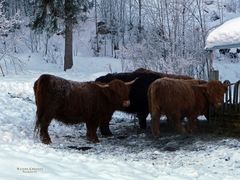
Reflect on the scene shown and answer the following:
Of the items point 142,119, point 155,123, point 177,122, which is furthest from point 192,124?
point 142,119

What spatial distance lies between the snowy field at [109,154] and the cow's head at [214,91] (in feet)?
3.88

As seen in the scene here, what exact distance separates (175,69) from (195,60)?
6.12 feet

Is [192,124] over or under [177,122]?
under

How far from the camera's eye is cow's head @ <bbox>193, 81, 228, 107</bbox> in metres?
11.3

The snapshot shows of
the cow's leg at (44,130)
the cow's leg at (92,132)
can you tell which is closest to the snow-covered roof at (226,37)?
the cow's leg at (92,132)

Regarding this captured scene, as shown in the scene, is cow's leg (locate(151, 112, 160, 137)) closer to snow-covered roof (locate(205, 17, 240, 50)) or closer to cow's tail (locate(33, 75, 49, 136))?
cow's tail (locate(33, 75, 49, 136))

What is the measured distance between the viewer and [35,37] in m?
40.2

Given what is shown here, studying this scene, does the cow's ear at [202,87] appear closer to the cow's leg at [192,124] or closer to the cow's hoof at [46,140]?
the cow's leg at [192,124]

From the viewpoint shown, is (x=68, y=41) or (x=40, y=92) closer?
(x=40, y=92)

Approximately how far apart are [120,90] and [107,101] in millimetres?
415

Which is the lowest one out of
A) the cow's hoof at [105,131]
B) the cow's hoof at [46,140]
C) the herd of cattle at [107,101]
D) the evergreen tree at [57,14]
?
the cow's hoof at [105,131]

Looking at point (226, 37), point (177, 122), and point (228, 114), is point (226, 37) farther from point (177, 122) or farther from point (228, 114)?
point (177, 122)

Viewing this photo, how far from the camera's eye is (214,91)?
1132 cm

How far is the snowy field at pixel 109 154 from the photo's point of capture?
649 centimetres
